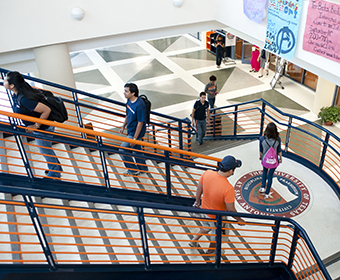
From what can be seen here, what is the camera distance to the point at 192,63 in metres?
15.6

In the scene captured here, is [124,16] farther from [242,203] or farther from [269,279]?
[269,279]

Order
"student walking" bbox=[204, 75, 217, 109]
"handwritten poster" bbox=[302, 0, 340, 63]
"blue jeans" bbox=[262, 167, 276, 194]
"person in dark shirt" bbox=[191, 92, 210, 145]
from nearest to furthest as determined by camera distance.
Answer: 1. "handwritten poster" bbox=[302, 0, 340, 63]
2. "blue jeans" bbox=[262, 167, 276, 194]
3. "person in dark shirt" bbox=[191, 92, 210, 145]
4. "student walking" bbox=[204, 75, 217, 109]

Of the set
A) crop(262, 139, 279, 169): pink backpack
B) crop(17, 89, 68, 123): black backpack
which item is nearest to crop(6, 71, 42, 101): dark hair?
crop(17, 89, 68, 123): black backpack

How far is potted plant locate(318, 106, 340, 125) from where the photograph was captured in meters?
10.1

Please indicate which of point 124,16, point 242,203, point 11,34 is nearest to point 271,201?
point 242,203

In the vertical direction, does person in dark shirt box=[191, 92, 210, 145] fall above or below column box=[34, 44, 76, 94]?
below

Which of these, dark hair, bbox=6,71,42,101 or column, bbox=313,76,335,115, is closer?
dark hair, bbox=6,71,42,101

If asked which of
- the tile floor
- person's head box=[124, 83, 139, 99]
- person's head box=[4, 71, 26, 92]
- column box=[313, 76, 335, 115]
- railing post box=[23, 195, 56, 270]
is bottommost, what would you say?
the tile floor

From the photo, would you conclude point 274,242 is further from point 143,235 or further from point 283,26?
point 283,26

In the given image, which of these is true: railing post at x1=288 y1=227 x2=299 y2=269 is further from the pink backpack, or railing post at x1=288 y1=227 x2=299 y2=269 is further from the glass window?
the glass window

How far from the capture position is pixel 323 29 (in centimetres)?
489

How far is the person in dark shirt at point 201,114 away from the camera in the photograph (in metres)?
7.42

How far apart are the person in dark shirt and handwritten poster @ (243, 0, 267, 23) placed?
189cm

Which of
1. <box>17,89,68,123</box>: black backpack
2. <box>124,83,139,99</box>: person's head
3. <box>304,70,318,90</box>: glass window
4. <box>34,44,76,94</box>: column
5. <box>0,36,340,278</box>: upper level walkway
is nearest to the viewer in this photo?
<box>17,89,68,123</box>: black backpack
